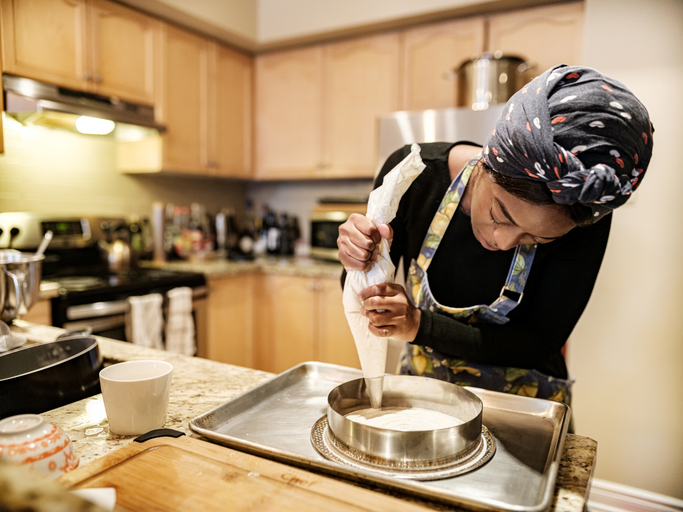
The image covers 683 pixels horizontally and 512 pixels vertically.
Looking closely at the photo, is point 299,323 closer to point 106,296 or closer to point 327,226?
point 327,226

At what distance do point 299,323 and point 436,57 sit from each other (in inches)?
68.9

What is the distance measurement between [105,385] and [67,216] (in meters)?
2.20

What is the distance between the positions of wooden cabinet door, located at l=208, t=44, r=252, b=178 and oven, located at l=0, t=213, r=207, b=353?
0.82 meters

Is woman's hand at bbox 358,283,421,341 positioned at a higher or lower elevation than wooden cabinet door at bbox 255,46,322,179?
lower

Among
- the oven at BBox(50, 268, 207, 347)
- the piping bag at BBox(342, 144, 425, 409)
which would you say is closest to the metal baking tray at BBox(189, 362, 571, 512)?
the piping bag at BBox(342, 144, 425, 409)

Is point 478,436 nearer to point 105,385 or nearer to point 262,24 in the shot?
point 105,385

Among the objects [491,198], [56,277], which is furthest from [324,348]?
[491,198]

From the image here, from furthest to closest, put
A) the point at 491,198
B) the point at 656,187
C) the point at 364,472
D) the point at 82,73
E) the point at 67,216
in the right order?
the point at 67,216 < the point at 82,73 < the point at 656,187 < the point at 491,198 < the point at 364,472

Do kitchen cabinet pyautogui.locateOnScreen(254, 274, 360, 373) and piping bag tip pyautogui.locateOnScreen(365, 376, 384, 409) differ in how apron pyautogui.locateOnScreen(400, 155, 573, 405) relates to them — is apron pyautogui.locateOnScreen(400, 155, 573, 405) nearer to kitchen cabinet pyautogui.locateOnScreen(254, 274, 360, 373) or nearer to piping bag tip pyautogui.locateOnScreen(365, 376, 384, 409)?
piping bag tip pyautogui.locateOnScreen(365, 376, 384, 409)

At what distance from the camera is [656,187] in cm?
192

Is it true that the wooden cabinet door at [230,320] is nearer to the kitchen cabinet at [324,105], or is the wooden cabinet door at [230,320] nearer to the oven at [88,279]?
the oven at [88,279]

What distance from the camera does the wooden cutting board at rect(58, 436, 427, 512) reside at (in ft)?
1.69

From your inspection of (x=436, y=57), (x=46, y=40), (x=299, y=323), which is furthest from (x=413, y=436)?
(x=436, y=57)

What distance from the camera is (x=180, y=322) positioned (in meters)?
2.43
